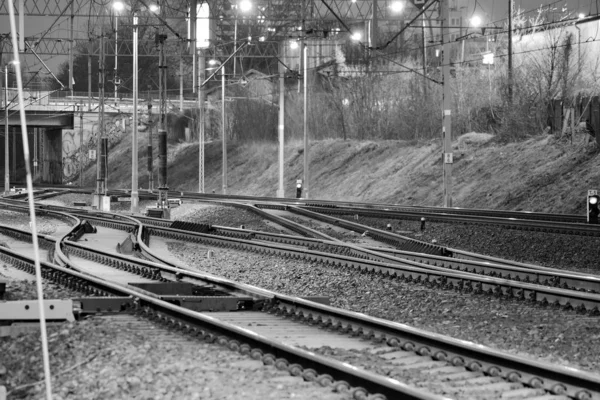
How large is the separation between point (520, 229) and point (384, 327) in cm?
1518

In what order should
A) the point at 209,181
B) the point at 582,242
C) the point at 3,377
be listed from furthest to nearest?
the point at 209,181 → the point at 582,242 → the point at 3,377

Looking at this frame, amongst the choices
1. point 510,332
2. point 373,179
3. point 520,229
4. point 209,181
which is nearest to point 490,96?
point 373,179

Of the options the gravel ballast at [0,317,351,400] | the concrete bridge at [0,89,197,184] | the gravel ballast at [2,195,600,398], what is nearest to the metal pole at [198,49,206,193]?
the concrete bridge at [0,89,197,184]

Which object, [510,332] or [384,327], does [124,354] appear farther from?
[510,332]

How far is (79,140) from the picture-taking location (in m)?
102

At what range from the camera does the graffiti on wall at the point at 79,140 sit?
331 ft

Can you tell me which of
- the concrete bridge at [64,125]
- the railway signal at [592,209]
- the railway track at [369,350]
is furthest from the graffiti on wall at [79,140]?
the railway track at [369,350]

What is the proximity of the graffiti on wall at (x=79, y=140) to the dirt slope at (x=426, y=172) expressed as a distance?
23054 mm

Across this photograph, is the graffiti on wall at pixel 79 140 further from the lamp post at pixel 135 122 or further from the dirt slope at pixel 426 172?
the lamp post at pixel 135 122

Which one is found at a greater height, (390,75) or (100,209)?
(390,75)

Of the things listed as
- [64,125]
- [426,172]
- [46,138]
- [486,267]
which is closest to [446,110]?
[426,172]

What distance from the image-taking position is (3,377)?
8172 mm

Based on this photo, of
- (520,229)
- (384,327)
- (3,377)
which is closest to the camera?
(3,377)

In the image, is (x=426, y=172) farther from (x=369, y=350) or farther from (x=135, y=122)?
(x=369, y=350)
